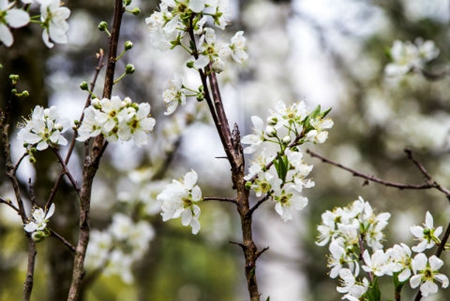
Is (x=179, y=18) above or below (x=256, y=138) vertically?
above

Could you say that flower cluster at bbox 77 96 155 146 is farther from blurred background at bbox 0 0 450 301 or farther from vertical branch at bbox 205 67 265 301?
blurred background at bbox 0 0 450 301

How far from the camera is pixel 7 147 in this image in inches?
40.6

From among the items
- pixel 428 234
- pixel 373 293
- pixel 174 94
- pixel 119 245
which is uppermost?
pixel 119 245

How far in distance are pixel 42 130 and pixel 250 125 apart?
12.1 ft

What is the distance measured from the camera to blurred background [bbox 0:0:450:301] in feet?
9.10

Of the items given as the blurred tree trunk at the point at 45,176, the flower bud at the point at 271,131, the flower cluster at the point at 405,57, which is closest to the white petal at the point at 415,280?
the flower bud at the point at 271,131

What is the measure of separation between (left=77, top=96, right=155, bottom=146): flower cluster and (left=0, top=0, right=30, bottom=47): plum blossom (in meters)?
0.19

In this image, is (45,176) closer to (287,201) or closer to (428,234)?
(287,201)

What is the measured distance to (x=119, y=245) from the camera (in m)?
2.59

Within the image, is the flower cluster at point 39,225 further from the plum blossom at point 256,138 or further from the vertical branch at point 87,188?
the plum blossom at point 256,138

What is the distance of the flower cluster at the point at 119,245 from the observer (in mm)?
2490

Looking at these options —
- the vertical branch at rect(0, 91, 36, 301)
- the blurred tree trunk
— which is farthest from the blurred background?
the vertical branch at rect(0, 91, 36, 301)

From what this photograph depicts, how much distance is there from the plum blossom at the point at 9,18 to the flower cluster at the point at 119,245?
1765 mm

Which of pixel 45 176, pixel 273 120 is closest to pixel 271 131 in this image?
pixel 273 120
